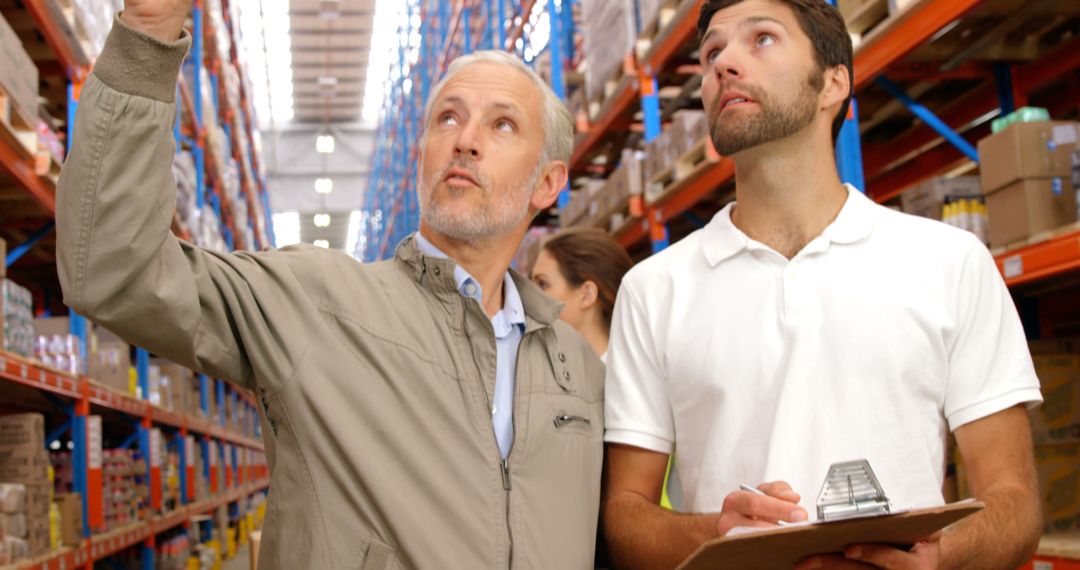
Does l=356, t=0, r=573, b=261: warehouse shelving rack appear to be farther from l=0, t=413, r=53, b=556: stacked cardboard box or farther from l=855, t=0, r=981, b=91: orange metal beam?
l=0, t=413, r=53, b=556: stacked cardboard box

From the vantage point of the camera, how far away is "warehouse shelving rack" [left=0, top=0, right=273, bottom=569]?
185 inches

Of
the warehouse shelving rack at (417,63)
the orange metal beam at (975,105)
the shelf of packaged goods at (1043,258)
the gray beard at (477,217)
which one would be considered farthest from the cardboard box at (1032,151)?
the warehouse shelving rack at (417,63)

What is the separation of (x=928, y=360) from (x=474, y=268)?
87 centimetres

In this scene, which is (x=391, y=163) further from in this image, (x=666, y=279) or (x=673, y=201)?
(x=666, y=279)

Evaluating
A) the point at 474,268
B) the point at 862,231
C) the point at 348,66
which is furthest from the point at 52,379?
the point at 348,66

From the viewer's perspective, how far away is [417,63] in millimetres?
20156

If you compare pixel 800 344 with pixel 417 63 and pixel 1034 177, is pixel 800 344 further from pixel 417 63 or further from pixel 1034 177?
pixel 417 63

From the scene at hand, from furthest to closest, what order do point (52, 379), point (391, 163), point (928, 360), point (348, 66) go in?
point (348, 66), point (391, 163), point (52, 379), point (928, 360)

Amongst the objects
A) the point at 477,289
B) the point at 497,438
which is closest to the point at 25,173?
the point at 477,289

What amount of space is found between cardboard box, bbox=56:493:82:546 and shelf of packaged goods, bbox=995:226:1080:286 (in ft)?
13.8

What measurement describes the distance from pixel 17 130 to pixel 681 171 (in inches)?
130

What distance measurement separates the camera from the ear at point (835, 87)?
2.19 meters

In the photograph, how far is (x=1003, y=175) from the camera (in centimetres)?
349

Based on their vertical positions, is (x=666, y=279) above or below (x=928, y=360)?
above
